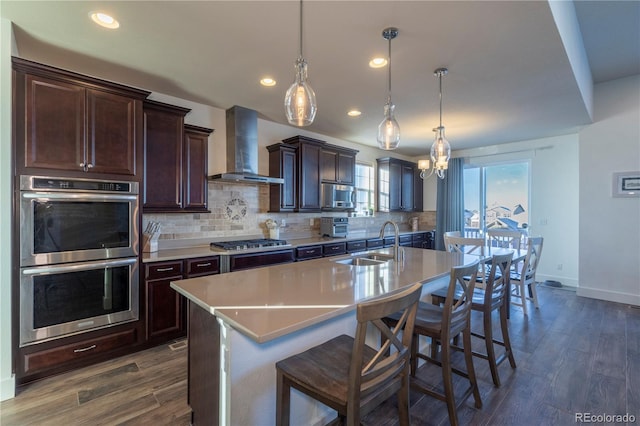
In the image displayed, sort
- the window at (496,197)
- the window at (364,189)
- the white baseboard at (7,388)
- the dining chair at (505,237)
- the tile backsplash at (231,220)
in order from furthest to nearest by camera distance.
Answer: the window at (364,189)
the window at (496,197)
the dining chair at (505,237)
the tile backsplash at (231,220)
the white baseboard at (7,388)

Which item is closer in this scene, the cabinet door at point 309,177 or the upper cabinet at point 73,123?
the upper cabinet at point 73,123

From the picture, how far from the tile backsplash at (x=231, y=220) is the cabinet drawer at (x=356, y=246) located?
2.15 feet

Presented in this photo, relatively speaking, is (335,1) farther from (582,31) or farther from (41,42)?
(582,31)

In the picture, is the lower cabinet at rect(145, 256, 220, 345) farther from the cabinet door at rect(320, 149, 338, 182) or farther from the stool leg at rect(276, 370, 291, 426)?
the cabinet door at rect(320, 149, 338, 182)

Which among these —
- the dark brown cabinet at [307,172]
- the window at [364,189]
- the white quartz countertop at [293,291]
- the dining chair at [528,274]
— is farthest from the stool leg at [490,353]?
the window at [364,189]

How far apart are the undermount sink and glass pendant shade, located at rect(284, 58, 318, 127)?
4.11 ft

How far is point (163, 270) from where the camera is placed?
9.32 ft

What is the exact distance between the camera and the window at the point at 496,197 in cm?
566

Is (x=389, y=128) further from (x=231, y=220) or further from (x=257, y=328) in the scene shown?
(x=231, y=220)

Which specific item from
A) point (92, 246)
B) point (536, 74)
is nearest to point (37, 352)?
point (92, 246)

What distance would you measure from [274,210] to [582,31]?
4086 mm

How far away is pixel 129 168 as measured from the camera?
2652 millimetres

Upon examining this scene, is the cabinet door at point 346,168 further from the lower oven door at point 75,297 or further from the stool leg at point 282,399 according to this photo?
the stool leg at point 282,399

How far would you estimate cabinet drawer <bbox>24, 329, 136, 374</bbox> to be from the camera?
2223 millimetres
